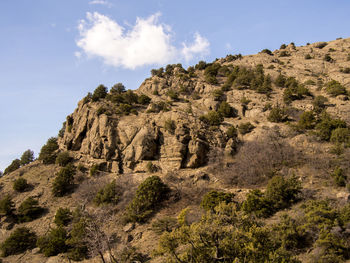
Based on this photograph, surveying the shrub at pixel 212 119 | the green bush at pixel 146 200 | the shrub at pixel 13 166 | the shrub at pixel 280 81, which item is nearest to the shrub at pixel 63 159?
the shrub at pixel 13 166

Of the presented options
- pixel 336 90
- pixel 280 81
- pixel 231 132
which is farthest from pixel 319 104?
pixel 231 132

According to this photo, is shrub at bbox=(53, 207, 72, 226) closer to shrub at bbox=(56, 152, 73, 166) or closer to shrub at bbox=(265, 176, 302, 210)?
shrub at bbox=(56, 152, 73, 166)

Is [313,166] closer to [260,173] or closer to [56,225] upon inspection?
[260,173]

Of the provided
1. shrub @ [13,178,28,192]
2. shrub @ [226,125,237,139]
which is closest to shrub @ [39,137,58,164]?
shrub @ [13,178,28,192]

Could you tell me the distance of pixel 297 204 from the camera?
18078 mm

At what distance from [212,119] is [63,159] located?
21524 millimetres

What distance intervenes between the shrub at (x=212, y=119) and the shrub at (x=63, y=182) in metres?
18.8

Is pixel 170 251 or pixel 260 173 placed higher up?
pixel 260 173

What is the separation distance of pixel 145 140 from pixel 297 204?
1819 centimetres

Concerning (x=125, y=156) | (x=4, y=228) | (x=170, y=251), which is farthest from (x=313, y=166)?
(x=4, y=228)

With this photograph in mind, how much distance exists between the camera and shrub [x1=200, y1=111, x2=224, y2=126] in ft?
102

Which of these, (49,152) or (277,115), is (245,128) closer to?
(277,115)

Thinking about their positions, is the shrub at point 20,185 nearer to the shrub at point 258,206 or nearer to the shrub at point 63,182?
the shrub at point 63,182

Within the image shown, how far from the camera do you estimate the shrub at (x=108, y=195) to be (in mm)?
24047
